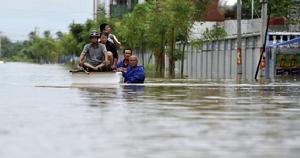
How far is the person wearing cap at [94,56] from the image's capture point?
21.1m

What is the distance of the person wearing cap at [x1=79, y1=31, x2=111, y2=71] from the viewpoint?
2111 centimetres

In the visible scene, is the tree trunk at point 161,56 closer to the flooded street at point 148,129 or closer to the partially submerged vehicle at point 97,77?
the partially submerged vehicle at point 97,77

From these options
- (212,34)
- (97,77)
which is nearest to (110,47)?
(97,77)

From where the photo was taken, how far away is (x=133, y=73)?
2178 cm

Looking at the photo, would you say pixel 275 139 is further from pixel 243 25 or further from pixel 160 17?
pixel 243 25

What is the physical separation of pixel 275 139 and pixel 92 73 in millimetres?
13408

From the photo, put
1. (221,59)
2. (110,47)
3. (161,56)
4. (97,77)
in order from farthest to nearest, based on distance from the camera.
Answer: (221,59) < (161,56) < (110,47) < (97,77)

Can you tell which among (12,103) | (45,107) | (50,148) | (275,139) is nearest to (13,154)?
(50,148)

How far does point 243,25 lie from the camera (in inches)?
1924

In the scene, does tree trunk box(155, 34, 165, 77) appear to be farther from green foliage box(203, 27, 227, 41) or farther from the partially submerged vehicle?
the partially submerged vehicle

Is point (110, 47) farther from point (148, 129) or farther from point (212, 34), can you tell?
point (212, 34)

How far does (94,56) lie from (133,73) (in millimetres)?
1222

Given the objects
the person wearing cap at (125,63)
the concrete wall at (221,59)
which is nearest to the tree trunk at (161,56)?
the concrete wall at (221,59)

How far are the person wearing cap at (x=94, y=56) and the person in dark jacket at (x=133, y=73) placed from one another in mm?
763
